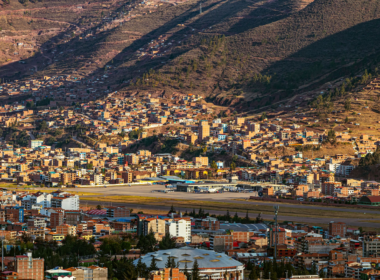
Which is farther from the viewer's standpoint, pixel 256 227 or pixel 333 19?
pixel 333 19

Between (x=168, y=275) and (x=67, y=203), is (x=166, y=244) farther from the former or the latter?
(x=67, y=203)

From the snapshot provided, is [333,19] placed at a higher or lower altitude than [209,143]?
higher

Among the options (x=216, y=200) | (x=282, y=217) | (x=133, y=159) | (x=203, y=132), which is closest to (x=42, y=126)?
(x=133, y=159)

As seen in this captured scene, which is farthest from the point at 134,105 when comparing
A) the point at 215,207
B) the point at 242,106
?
the point at 215,207

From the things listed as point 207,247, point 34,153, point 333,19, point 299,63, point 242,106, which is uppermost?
point 333,19

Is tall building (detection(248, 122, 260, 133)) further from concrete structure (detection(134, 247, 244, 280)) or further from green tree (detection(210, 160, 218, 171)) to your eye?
concrete structure (detection(134, 247, 244, 280))

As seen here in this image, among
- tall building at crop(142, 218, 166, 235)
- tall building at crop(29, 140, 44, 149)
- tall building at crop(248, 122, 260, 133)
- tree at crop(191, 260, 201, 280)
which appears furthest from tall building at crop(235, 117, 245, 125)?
tree at crop(191, 260, 201, 280)

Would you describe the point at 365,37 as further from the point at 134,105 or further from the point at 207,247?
the point at 207,247
